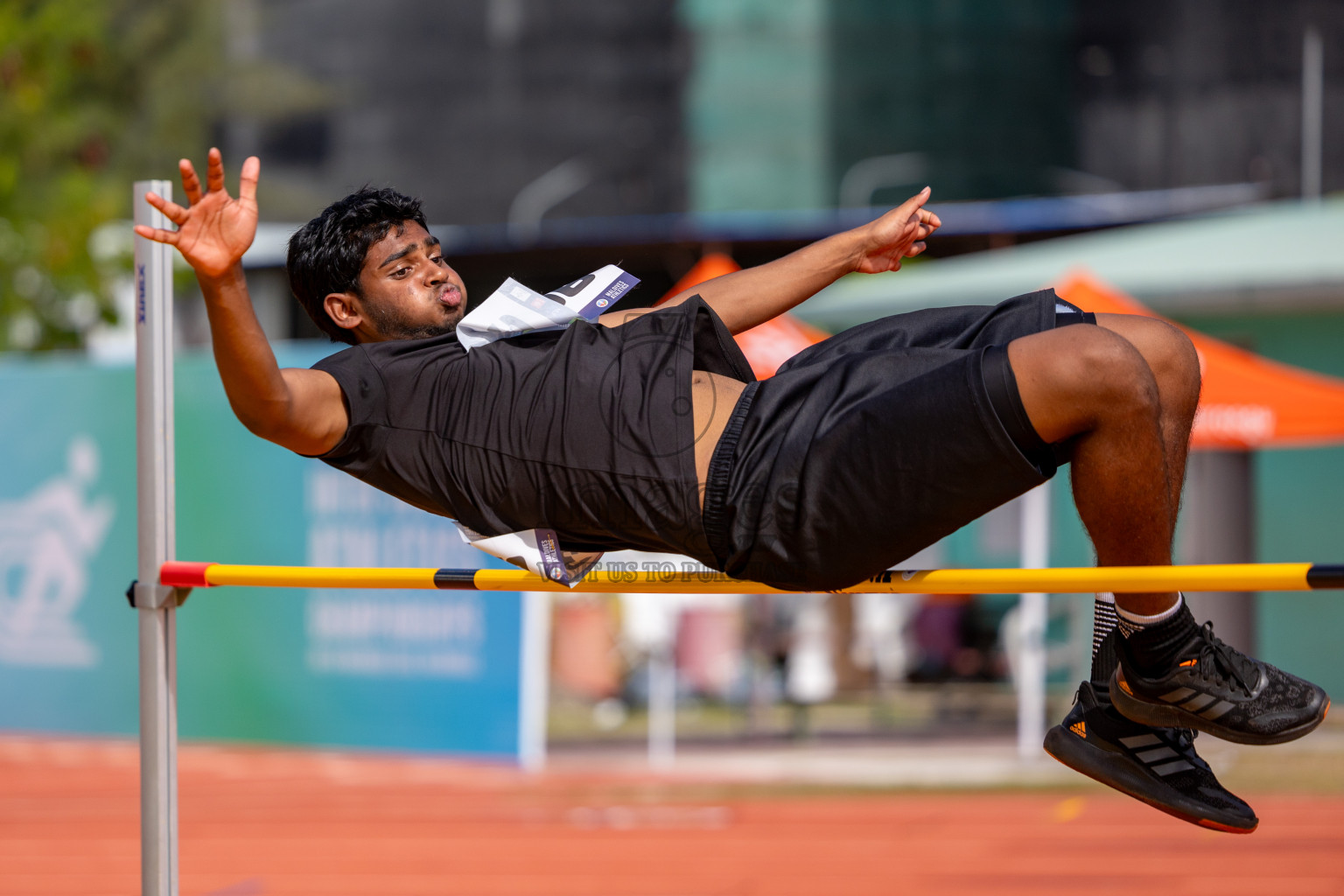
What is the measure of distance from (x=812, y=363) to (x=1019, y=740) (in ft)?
21.4

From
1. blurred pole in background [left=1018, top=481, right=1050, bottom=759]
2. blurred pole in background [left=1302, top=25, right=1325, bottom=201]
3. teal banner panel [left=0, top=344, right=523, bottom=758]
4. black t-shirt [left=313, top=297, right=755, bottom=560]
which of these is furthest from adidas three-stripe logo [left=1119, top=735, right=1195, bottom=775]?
blurred pole in background [left=1302, top=25, right=1325, bottom=201]

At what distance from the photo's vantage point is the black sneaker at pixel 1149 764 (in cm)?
303

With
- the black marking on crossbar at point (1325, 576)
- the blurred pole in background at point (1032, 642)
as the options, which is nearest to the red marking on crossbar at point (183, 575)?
the black marking on crossbar at point (1325, 576)

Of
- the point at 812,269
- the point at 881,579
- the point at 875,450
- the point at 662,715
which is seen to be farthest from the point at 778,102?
the point at 875,450

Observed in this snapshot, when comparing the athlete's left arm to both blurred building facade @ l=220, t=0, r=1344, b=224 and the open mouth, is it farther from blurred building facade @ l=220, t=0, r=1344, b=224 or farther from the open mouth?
blurred building facade @ l=220, t=0, r=1344, b=224

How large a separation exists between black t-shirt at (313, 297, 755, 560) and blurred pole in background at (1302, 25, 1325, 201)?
51.0 feet

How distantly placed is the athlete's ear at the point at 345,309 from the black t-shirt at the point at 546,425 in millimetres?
254

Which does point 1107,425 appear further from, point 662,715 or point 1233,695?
point 662,715

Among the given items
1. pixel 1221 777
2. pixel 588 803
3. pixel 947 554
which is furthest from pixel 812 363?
pixel 947 554

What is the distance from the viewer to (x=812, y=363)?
288 centimetres

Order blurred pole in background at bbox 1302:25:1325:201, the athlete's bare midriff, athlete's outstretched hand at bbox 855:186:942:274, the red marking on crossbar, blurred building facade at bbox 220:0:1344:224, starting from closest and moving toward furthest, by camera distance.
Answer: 1. the athlete's bare midriff
2. athlete's outstretched hand at bbox 855:186:942:274
3. the red marking on crossbar
4. blurred pole in background at bbox 1302:25:1325:201
5. blurred building facade at bbox 220:0:1344:224

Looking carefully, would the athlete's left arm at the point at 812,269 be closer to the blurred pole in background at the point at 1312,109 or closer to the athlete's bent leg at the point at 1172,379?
the athlete's bent leg at the point at 1172,379

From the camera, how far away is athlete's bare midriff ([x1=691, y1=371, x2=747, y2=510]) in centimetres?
283

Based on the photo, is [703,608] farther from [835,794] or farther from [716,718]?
[835,794]
